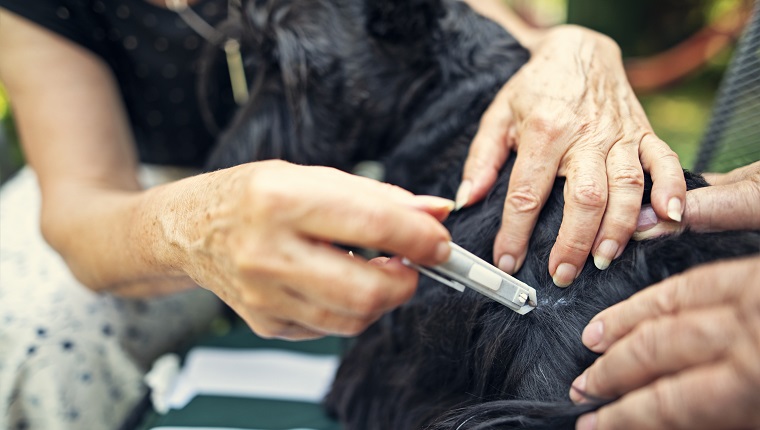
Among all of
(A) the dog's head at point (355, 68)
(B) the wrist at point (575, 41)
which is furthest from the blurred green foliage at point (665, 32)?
(A) the dog's head at point (355, 68)

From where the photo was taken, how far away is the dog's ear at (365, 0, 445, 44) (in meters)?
1.02

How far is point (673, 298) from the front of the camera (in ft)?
1.72

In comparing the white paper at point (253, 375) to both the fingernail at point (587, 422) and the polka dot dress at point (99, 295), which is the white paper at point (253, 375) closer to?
the polka dot dress at point (99, 295)

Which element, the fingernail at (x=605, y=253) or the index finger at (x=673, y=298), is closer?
the index finger at (x=673, y=298)

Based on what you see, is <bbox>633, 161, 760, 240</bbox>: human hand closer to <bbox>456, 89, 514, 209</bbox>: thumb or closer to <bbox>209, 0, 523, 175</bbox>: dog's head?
<bbox>456, 89, 514, 209</bbox>: thumb

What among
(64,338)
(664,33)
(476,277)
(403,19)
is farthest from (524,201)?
(664,33)

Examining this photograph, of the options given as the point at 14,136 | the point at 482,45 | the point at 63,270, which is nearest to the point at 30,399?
the point at 63,270

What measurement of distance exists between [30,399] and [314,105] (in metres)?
0.79

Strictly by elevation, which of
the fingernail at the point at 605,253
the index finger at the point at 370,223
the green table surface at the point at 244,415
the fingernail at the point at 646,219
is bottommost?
the green table surface at the point at 244,415

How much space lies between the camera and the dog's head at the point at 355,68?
3.38ft

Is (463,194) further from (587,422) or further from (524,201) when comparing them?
(587,422)

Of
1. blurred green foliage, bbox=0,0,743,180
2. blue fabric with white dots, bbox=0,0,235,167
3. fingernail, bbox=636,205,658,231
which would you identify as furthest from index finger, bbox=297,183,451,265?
blurred green foliage, bbox=0,0,743,180

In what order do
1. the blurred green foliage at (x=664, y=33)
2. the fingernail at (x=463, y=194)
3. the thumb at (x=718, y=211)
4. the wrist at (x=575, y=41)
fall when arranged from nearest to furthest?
the thumb at (x=718, y=211)
the fingernail at (x=463, y=194)
the wrist at (x=575, y=41)
the blurred green foliage at (x=664, y=33)

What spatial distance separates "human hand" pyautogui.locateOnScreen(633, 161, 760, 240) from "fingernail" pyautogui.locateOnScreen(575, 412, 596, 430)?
255 mm
